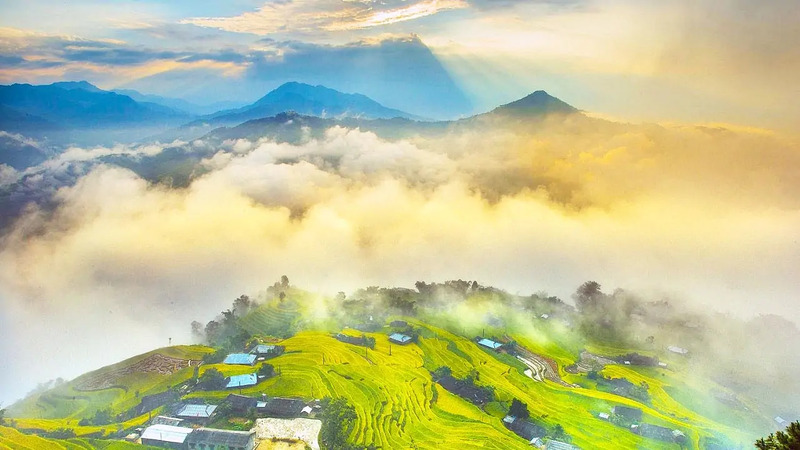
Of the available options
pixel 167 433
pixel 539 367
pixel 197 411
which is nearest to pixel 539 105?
pixel 539 367

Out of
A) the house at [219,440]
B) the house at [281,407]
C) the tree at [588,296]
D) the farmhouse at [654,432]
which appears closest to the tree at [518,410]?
the farmhouse at [654,432]

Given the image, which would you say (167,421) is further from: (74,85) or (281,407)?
(74,85)

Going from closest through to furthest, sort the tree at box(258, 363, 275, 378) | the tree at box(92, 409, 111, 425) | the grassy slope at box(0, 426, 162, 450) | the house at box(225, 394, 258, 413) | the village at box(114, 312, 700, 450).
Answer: the grassy slope at box(0, 426, 162, 450) → the village at box(114, 312, 700, 450) → the tree at box(92, 409, 111, 425) → the house at box(225, 394, 258, 413) → the tree at box(258, 363, 275, 378)

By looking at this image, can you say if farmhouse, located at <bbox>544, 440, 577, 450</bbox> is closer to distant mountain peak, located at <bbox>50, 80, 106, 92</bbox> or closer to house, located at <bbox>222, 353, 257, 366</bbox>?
house, located at <bbox>222, 353, 257, 366</bbox>

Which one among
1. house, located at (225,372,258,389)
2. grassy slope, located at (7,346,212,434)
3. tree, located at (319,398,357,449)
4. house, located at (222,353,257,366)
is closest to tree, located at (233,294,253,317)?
house, located at (222,353,257,366)

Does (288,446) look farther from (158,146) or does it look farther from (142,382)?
(158,146)

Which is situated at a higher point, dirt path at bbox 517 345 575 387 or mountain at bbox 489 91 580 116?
mountain at bbox 489 91 580 116

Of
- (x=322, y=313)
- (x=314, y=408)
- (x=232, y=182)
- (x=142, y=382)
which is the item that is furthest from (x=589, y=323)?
(x=232, y=182)

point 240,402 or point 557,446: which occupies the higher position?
point 240,402
